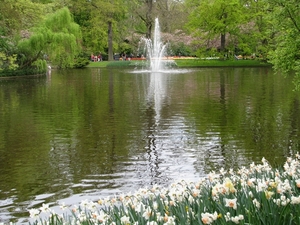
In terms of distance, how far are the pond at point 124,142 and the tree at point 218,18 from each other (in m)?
33.2

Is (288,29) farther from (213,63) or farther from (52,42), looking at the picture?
(213,63)

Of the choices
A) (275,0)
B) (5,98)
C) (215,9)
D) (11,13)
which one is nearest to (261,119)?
(275,0)

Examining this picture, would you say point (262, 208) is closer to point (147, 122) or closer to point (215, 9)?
point (147, 122)

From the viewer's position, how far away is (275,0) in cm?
1063

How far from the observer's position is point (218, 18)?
A: 5275cm

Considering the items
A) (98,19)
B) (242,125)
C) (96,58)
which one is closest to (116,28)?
(98,19)

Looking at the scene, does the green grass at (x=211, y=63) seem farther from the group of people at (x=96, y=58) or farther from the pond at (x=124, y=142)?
the pond at (x=124, y=142)

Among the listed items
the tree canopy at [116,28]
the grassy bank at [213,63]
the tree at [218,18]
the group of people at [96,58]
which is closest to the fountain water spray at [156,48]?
the grassy bank at [213,63]

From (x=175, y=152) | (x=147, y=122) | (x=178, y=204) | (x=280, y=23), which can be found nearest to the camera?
(x=178, y=204)

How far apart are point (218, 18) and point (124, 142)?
44.2m

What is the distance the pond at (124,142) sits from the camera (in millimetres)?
7863

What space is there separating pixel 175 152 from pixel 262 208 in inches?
252

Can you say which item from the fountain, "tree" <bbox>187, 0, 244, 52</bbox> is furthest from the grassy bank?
"tree" <bbox>187, 0, 244, 52</bbox>

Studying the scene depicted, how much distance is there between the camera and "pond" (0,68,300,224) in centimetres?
786
